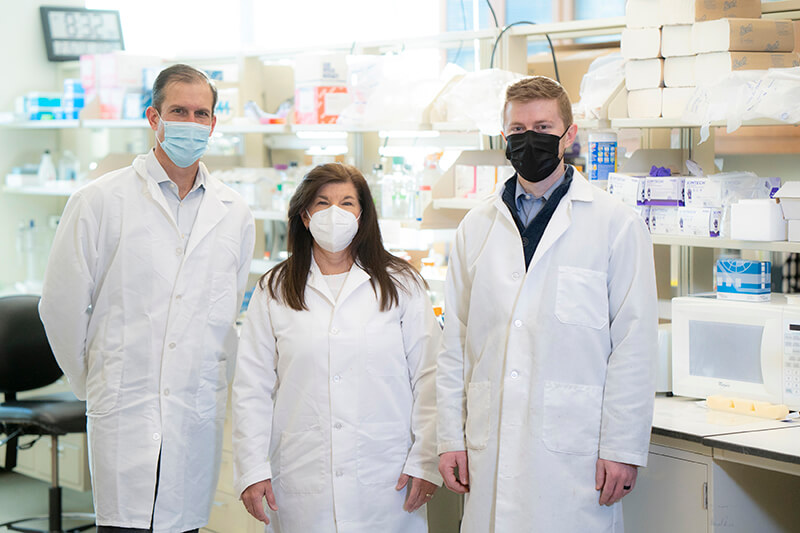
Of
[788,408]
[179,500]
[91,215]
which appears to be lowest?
[179,500]

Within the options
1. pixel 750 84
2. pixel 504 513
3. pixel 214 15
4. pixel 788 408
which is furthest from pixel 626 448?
pixel 214 15

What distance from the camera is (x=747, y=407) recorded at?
2.57m

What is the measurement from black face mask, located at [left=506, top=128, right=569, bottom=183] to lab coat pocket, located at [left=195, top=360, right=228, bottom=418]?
105cm

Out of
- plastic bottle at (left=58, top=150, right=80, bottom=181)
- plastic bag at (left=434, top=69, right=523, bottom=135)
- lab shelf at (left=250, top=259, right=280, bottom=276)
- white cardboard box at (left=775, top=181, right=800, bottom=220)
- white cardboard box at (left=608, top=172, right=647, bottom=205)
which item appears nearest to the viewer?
white cardboard box at (left=775, top=181, right=800, bottom=220)

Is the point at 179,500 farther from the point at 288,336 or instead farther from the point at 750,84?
the point at 750,84

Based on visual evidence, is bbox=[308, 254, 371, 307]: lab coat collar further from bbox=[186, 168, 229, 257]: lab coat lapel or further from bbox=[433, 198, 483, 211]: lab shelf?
bbox=[433, 198, 483, 211]: lab shelf

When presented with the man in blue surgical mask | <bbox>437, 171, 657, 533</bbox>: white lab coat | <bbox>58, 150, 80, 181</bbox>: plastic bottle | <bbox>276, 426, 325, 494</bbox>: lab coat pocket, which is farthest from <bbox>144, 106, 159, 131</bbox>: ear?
<bbox>58, 150, 80, 181</bbox>: plastic bottle

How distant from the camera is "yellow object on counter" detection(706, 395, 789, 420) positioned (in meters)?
2.51

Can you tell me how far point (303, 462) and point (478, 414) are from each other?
455 millimetres

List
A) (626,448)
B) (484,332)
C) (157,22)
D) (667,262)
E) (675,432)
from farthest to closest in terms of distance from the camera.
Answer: (157,22) → (667,262) → (675,432) → (484,332) → (626,448)

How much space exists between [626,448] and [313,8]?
187 inches

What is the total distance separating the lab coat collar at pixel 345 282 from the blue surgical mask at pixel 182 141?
48cm

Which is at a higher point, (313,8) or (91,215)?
(313,8)

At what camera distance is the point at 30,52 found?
539cm
